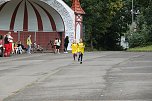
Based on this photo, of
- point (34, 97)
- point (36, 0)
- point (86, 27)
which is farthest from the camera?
point (86, 27)

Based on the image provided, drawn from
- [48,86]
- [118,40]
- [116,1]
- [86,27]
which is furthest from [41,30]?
[48,86]

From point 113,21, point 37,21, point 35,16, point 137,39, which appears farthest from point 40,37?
point 113,21

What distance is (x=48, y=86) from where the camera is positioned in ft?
49.3

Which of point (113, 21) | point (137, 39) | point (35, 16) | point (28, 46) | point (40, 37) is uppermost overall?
point (113, 21)

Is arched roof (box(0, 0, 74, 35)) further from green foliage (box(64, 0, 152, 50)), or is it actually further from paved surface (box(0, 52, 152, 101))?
paved surface (box(0, 52, 152, 101))

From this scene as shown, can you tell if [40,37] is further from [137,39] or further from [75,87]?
[75,87]

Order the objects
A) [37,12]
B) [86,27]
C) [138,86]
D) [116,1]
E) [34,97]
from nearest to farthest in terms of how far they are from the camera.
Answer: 1. [34,97]
2. [138,86]
3. [37,12]
4. [86,27]
5. [116,1]

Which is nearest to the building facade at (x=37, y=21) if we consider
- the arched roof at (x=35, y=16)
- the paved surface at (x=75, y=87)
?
the arched roof at (x=35, y=16)

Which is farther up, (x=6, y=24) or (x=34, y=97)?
(x=6, y=24)

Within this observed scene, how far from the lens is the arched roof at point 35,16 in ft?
142

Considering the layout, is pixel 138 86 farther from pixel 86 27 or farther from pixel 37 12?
pixel 86 27

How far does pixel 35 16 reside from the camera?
45.7 meters

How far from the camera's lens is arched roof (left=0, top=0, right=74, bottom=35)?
4316 cm

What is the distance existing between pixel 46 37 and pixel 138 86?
32.4m
